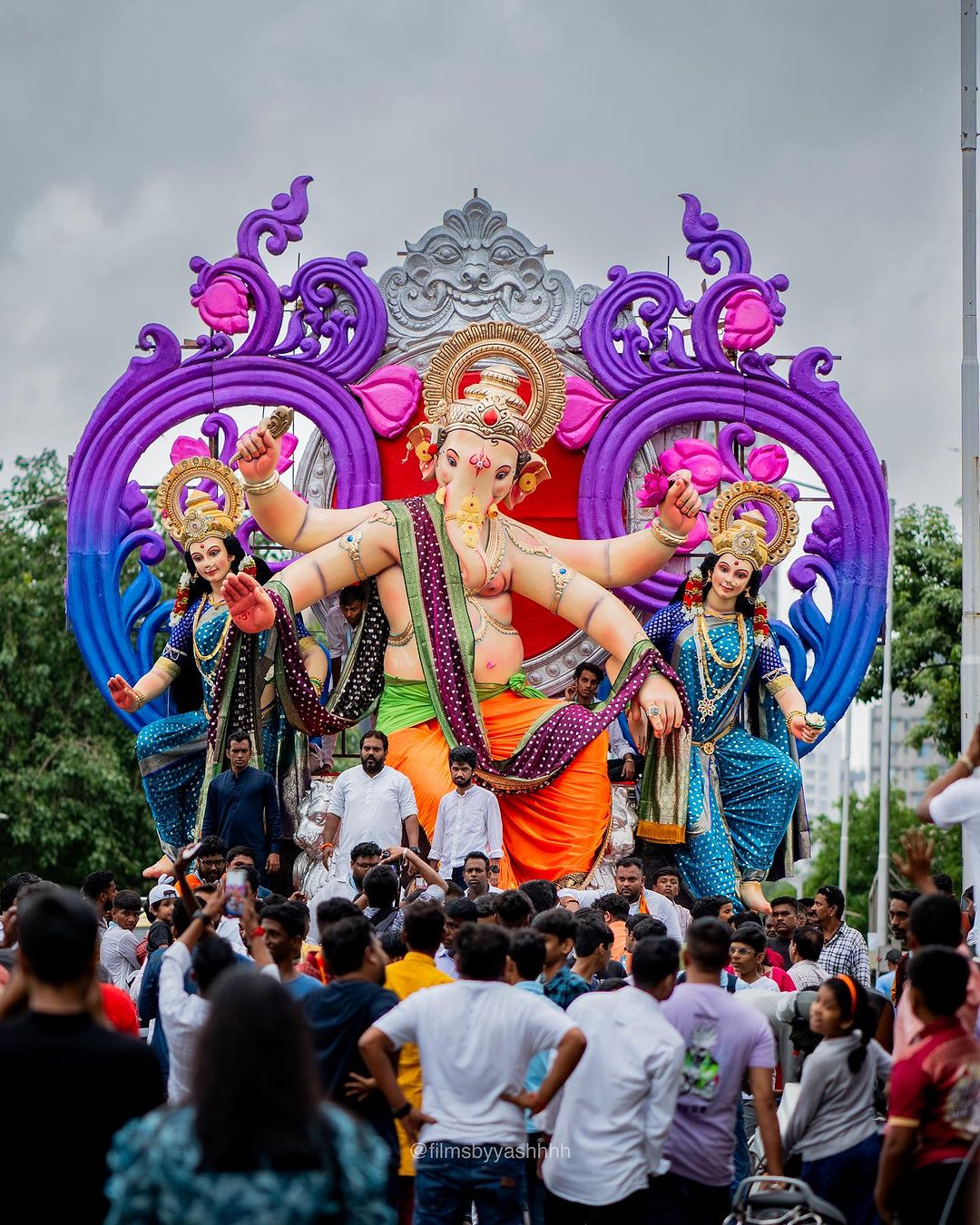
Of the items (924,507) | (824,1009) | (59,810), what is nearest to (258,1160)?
(824,1009)

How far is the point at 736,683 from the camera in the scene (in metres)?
13.9

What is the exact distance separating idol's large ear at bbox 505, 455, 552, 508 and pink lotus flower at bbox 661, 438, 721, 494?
44.9 inches

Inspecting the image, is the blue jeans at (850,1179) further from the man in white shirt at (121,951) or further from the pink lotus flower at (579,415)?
the pink lotus flower at (579,415)

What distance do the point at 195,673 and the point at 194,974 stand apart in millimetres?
8564

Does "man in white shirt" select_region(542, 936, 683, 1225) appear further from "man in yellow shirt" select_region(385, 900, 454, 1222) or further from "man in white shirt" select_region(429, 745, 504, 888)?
"man in white shirt" select_region(429, 745, 504, 888)

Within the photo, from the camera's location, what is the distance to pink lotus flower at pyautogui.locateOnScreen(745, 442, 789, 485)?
14.8 m

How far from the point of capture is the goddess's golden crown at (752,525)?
542 inches

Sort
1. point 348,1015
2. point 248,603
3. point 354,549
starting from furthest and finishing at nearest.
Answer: point 354,549
point 248,603
point 348,1015

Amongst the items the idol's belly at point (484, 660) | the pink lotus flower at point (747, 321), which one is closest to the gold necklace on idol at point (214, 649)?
the idol's belly at point (484, 660)

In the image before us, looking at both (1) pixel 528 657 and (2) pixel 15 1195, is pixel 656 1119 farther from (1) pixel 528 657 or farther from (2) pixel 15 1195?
(1) pixel 528 657

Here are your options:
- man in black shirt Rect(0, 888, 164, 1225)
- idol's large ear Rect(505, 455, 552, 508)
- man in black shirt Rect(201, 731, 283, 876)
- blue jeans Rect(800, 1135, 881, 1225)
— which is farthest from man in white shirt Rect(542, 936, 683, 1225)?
idol's large ear Rect(505, 455, 552, 508)

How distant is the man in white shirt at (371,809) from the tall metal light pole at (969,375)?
3.63 m

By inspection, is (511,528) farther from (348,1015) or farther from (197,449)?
(348,1015)

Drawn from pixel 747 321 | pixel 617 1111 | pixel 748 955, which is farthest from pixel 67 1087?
pixel 747 321
